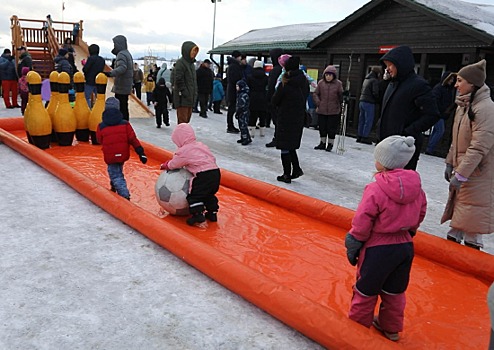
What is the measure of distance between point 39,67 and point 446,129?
47.8 feet

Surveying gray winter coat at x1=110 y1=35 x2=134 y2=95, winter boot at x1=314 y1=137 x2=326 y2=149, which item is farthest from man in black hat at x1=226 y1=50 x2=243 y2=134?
gray winter coat at x1=110 y1=35 x2=134 y2=95

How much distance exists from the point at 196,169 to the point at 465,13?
28.0 ft

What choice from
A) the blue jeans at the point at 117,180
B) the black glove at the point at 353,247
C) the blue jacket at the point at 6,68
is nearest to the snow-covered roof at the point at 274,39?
the blue jacket at the point at 6,68

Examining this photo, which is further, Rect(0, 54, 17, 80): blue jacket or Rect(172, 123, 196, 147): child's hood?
Rect(0, 54, 17, 80): blue jacket

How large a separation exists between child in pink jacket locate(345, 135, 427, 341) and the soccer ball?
2119 millimetres

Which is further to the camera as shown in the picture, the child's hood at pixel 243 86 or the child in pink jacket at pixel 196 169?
the child's hood at pixel 243 86

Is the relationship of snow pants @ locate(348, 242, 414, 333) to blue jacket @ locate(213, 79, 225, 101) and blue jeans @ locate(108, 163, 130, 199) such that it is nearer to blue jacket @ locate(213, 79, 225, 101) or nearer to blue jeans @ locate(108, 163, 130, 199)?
blue jeans @ locate(108, 163, 130, 199)

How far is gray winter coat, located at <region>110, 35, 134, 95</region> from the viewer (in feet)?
26.5

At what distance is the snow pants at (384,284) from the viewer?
2.51 m

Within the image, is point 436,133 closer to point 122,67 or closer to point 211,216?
point 122,67

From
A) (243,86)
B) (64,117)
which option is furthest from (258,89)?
(64,117)

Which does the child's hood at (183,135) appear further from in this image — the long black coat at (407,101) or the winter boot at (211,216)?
the long black coat at (407,101)

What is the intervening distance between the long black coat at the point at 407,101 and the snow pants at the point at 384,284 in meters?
2.02

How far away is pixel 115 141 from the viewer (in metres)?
4.78
